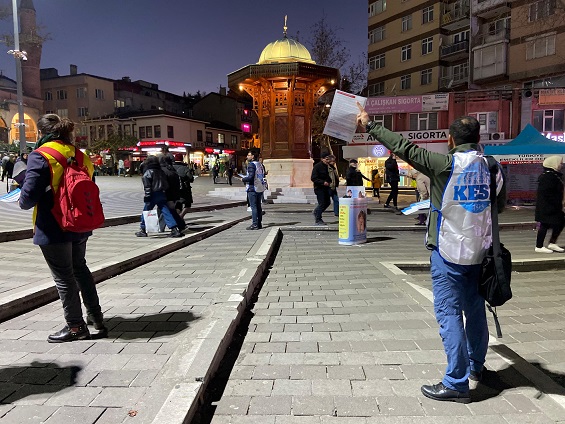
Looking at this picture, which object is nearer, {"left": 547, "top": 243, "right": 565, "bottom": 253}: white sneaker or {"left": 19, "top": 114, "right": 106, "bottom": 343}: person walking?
{"left": 19, "top": 114, "right": 106, "bottom": 343}: person walking

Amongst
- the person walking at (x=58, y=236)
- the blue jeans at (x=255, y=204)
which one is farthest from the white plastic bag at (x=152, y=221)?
the person walking at (x=58, y=236)

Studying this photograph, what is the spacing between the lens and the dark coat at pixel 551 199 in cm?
755

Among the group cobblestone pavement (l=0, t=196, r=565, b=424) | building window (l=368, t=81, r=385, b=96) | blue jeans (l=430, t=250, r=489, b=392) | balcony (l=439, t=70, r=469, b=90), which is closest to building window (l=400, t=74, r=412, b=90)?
building window (l=368, t=81, r=385, b=96)

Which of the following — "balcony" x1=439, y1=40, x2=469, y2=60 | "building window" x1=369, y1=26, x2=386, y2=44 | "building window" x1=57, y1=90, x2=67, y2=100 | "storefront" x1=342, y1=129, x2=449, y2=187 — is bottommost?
"storefront" x1=342, y1=129, x2=449, y2=187

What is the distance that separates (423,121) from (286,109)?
646 inches

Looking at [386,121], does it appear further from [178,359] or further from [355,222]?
[178,359]

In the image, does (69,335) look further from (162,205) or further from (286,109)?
(286,109)

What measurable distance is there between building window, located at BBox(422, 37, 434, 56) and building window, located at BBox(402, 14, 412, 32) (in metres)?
2.29

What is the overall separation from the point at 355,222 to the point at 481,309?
5.74 m

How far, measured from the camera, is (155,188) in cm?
815

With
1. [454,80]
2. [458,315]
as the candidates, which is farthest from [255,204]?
[454,80]

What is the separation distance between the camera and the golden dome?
→ 1800 centimetres

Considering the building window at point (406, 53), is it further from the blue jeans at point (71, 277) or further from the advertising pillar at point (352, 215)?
the blue jeans at point (71, 277)

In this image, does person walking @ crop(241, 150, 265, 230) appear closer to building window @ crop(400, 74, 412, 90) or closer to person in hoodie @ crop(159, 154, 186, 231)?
person in hoodie @ crop(159, 154, 186, 231)
